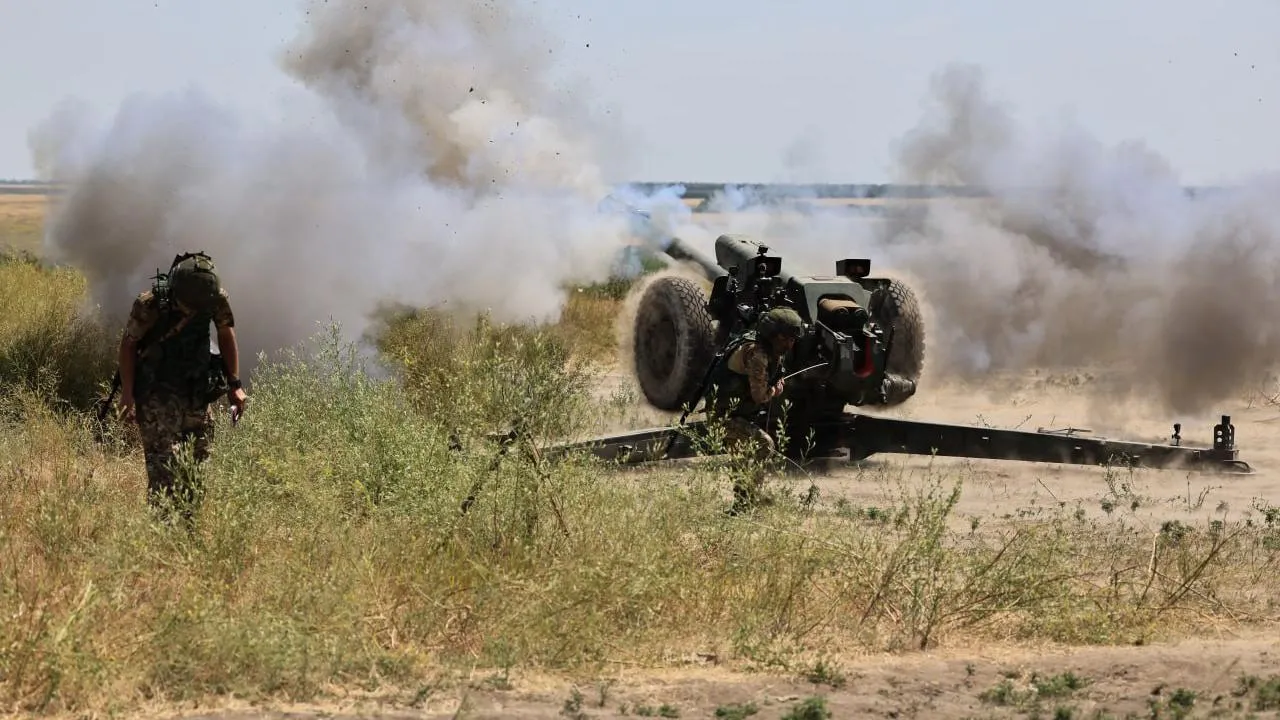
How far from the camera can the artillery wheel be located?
12.2m

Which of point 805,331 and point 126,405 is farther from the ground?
point 805,331

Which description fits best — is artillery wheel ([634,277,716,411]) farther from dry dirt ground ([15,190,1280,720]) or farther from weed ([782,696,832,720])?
weed ([782,696,832,720])

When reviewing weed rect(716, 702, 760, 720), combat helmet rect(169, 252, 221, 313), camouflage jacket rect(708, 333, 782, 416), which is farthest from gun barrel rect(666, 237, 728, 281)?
weed rect(716, 702, 760, 720)

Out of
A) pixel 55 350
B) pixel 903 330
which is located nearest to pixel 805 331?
pixel 903 330

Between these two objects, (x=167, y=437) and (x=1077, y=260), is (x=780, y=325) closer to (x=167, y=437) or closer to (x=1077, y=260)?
(x=167, y=437)

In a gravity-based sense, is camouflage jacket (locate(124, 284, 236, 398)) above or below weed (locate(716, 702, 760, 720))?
above

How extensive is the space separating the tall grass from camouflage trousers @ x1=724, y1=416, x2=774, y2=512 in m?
0.14

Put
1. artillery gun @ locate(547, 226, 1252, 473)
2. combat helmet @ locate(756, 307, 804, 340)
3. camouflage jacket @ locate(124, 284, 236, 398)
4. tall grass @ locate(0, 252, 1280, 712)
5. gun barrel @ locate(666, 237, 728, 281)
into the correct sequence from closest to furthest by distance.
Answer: tall grass @ locate(0, 252, 1280, 712), camouflage jacket @ locate(124, 284, 236, 398), combat helmet @ locate(756, 307, 804, 340), artillery gun @ locate(547, 226, 1252, 473), gun barrel @ locate(666, 237, 728, 281)

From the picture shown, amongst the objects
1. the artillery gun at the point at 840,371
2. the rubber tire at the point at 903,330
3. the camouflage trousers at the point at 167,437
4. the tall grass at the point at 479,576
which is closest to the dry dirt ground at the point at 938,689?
the tall grass at the point at 479,576

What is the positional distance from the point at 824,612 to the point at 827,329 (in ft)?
15.4

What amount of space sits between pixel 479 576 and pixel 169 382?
1.82 metres

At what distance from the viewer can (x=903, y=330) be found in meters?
12.2

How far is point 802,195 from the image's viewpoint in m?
19.2

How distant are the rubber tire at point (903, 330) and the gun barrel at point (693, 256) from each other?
152 centimetres
